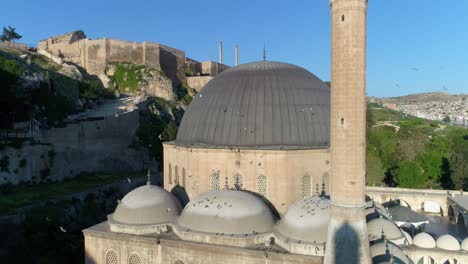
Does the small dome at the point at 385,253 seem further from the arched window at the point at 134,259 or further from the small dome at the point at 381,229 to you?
the arched window at the point at 134,259

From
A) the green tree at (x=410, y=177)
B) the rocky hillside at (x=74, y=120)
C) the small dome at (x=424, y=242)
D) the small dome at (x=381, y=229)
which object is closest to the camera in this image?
the small dome at (x=381, y=229)

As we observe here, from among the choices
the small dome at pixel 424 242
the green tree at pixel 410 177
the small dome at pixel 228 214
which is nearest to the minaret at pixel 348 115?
the small dome at pixel 228 214

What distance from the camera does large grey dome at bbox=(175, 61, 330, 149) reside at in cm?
1567

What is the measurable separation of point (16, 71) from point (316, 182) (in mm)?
26023

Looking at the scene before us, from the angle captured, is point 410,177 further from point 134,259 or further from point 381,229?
point 134,259

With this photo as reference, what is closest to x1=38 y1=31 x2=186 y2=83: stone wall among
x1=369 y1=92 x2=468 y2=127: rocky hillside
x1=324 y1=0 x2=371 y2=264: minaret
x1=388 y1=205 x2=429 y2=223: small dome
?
x1=388 y1=205 x2=429 y2=223: small dome

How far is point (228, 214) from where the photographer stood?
13.2 meters

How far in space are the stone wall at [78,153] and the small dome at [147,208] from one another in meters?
14.1

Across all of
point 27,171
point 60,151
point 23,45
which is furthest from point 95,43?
point 27,171

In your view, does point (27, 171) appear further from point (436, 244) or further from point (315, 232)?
point (436, 244)

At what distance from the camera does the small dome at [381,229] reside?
14.4 meters

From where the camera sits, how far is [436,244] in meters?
17.4

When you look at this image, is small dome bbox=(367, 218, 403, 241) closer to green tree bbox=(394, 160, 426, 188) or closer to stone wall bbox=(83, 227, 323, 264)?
stone wall bbox=(83, 227, 323, 264)

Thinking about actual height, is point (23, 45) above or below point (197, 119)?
above
